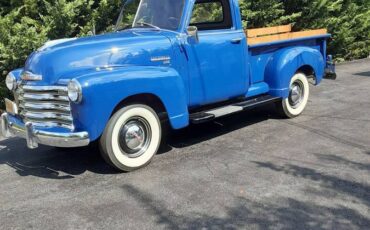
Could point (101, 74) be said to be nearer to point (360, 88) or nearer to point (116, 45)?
point (116, 45)

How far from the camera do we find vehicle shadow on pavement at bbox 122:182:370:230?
3.68 meters

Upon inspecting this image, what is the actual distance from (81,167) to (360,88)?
6386 millimetres

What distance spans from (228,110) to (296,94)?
5.79 feet

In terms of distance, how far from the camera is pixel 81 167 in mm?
5254

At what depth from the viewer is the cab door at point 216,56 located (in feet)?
18.6

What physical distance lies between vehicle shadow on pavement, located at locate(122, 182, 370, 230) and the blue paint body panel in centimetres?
121

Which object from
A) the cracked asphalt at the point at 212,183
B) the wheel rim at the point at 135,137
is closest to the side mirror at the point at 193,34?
the wheel rim at the point at 135,137

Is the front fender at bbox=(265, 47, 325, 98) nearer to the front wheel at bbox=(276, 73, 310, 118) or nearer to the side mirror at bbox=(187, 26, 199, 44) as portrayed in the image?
the front wheel at bbox=(276, 73, 310, 118)

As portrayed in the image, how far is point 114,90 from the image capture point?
4609 millimetres

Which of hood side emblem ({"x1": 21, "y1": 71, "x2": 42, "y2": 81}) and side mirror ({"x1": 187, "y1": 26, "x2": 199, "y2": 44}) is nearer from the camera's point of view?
hood side emblem ({"x1": 21, "y1": 71, "x2": 42, "y2": 81})

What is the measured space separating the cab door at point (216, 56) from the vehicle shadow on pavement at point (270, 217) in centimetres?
197

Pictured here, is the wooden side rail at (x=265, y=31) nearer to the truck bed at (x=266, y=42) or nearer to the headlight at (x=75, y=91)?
the truck bed at (x=266, y=42)

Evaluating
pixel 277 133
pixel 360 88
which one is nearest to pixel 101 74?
pixel 277 133

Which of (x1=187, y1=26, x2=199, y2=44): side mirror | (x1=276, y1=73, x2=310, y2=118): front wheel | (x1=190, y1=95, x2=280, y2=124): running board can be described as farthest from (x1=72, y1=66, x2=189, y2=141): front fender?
(x1=276, y1=73, x2=310, y2=118): front wheel
